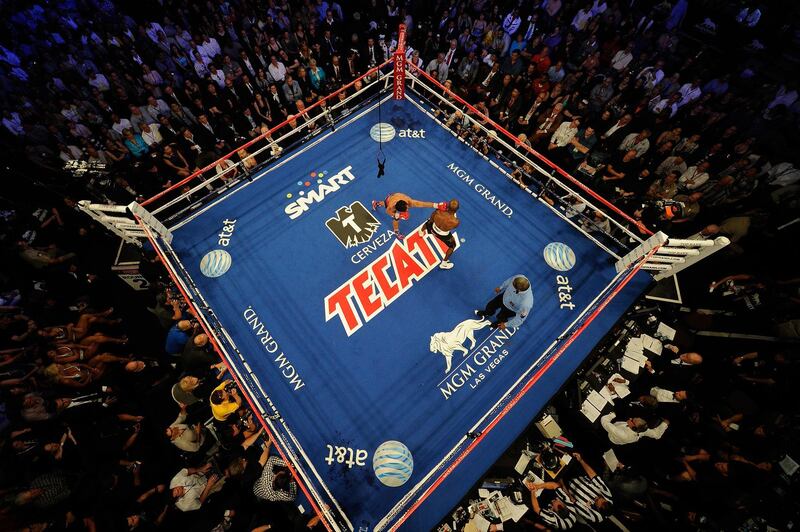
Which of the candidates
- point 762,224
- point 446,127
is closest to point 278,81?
point 446,127

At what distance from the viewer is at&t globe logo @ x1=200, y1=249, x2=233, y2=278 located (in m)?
6.46

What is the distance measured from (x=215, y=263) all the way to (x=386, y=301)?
345 cm

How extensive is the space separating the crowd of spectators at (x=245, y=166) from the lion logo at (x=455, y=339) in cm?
310

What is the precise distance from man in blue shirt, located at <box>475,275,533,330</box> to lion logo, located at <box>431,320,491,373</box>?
274 mm

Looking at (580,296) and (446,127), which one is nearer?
(580,296)

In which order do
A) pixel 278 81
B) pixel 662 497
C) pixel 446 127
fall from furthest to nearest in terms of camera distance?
pixel 278 81 < pixel 446 127 < pixel 662 497

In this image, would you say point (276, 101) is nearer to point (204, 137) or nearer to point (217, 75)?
point (217, 75)

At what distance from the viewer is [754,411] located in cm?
639

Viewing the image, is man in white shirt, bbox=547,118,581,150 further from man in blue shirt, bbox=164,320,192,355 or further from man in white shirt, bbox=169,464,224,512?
man in white shirt, bbox=169,464,224,512

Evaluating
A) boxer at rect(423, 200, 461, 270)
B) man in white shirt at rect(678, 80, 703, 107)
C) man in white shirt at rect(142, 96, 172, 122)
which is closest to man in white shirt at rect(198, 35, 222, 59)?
man in white shirt at rect(142, 96, 172, 122)

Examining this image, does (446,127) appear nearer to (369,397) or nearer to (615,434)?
(369,397)

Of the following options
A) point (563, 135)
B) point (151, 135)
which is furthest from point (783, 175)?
point (151, 135)

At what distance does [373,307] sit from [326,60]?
9693mm

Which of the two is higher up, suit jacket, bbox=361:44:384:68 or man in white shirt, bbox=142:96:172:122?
man in white shirt, bbox=142:96:172:122
